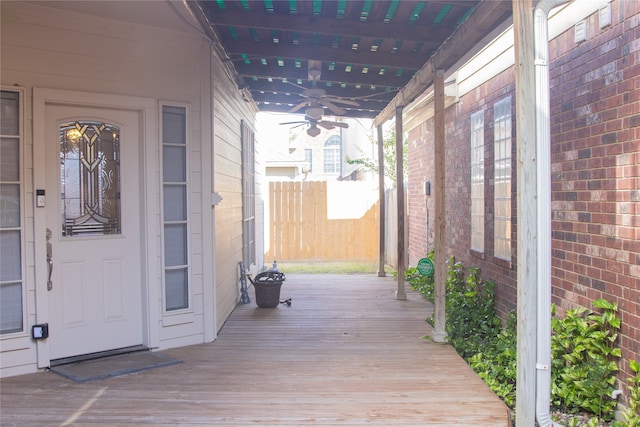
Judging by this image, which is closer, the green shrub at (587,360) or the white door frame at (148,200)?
the green shrub at (587,360)

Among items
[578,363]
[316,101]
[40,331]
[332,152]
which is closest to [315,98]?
[316,101]

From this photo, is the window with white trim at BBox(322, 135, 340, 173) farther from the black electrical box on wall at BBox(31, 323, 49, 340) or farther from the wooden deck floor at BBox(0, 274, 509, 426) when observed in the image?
the black electrical box on wall at BBox(31, 323, 49, 340)

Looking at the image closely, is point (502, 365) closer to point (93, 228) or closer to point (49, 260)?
point (93, 228)

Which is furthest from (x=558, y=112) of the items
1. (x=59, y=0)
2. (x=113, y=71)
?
(x=59, y=0)

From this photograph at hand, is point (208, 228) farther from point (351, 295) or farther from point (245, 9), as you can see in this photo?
point (351, 295)

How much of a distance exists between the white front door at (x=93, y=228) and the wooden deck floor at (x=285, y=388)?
476mm

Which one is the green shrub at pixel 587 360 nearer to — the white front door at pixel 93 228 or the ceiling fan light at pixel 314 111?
the white front door at pixel 93 228

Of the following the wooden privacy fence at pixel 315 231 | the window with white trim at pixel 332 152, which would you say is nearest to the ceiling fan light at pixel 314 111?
the wooden privacy fence at pixel 315 231

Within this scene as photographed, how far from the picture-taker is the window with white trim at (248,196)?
24.8 ft

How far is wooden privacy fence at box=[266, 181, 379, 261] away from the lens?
11.7 meters

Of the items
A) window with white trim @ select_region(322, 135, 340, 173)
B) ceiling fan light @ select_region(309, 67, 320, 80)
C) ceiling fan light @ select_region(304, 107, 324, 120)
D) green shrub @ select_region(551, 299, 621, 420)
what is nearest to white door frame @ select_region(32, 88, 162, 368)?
ceiling fan light @ select_region(309, 67, 320, 80)

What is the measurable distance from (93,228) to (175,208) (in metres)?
0.72

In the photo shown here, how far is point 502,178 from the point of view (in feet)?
17.1

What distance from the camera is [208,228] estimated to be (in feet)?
16.0
